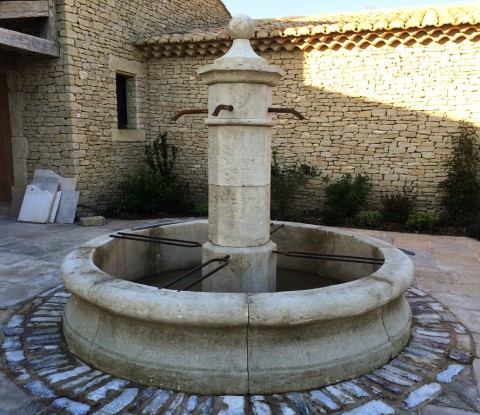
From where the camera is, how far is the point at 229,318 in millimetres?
2270

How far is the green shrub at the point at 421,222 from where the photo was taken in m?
7.43

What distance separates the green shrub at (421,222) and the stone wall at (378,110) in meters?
0.66

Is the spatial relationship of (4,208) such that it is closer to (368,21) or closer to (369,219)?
(369,219)

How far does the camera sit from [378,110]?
27.0 ft

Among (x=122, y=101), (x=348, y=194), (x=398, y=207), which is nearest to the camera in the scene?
(x=398, y=207)

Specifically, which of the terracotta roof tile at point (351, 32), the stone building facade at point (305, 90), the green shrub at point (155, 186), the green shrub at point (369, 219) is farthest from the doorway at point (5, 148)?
the green shrub at point (369, 219)

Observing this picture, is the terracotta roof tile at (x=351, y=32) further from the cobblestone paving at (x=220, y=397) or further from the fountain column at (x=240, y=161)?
the cobblestone paving at (x=220, y=397)

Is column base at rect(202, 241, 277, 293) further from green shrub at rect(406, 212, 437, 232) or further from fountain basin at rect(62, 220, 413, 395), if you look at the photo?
green shrub at rect(406, 212, 437, 232)

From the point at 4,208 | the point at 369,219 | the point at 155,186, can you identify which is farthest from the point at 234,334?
the point at 4,208

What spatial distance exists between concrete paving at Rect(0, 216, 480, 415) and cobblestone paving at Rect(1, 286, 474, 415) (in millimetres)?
71

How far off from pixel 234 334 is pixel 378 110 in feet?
23.0

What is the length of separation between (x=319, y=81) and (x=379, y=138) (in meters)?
1.69

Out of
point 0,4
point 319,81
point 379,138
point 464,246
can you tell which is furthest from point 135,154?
point 464,246

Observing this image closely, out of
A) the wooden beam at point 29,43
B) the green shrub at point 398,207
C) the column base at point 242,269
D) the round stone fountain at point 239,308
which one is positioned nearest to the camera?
the round stone fountain at point 239,308
